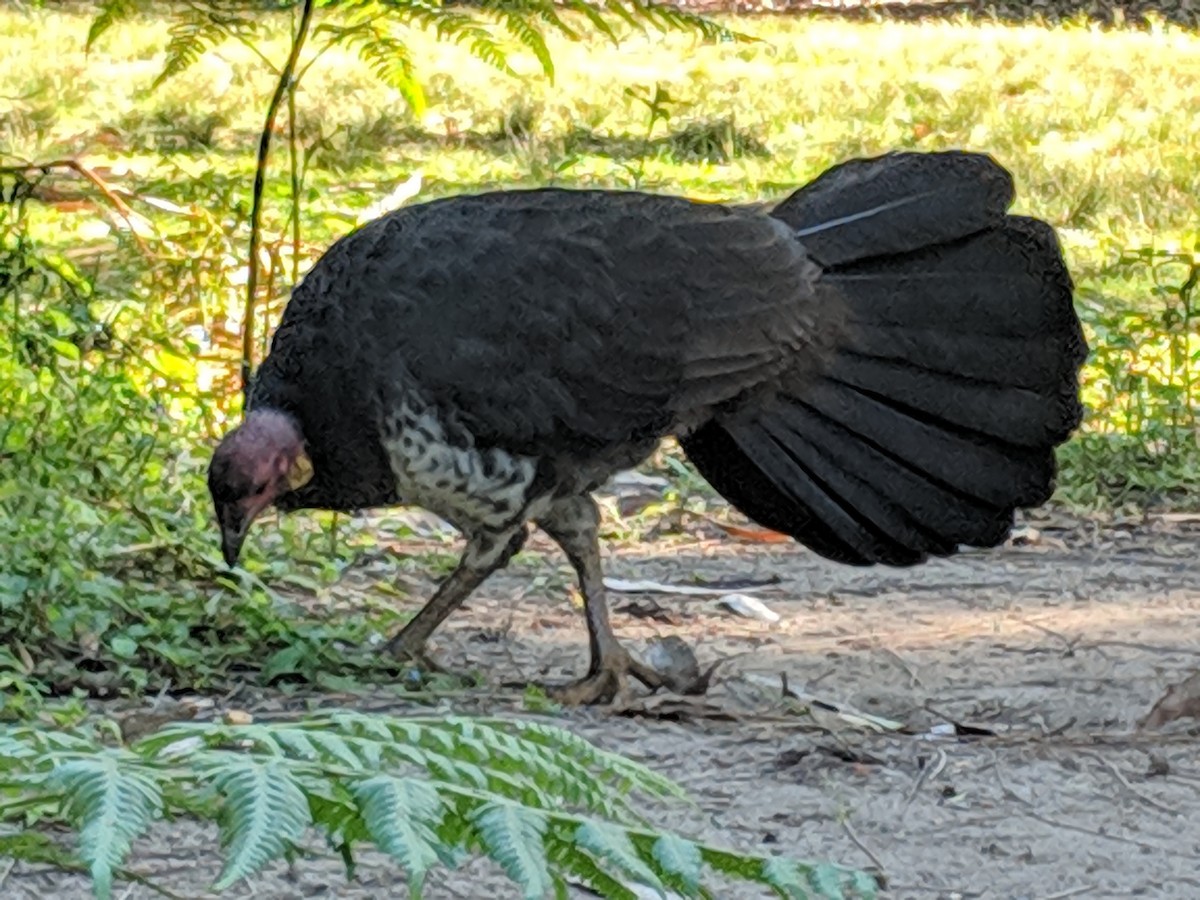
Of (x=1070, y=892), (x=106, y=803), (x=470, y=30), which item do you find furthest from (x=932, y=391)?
(x=106, y=803)

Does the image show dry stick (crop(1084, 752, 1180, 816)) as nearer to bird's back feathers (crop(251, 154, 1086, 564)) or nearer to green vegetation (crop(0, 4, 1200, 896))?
bird's back feathers (crop(251, 154, 1086, 564))

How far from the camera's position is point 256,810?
1.52 metres

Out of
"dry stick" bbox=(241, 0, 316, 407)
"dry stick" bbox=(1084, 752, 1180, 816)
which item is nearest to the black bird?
"dry stick" bbox=(1084, 752, 1180, 816)

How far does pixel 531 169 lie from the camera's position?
30.7ft

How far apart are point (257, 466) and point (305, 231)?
3.72 m

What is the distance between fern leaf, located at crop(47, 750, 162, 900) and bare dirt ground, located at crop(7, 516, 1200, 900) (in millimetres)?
1535

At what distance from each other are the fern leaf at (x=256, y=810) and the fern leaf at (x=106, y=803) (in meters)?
0.05

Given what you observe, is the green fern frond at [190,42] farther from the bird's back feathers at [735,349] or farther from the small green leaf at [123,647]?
the small green leaf at [123,647]

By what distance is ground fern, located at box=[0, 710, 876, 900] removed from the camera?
1.51 meters

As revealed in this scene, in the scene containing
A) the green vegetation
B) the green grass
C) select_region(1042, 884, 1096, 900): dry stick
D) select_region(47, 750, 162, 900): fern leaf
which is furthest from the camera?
the green grass

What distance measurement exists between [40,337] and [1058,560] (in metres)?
2.46

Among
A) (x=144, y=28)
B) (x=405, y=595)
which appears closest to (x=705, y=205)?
(x=405, y=595)

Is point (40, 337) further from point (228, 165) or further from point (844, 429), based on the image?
point (228, 165)

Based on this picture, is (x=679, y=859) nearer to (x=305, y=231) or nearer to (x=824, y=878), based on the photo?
(x=824, y=878)
